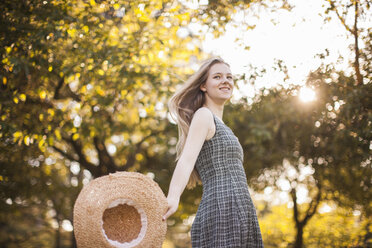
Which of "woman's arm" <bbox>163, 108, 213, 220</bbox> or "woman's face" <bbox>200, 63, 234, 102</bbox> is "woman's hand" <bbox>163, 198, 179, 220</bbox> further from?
"woman's face" <bbox>200, 63, 234, 102</bbox>

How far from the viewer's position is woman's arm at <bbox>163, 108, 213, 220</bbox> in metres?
1.98

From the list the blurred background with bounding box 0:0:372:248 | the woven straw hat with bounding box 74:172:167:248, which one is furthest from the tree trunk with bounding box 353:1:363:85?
the woven straw hat with bounding box 74:172:167:248

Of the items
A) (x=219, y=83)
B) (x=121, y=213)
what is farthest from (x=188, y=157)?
(x=219, y=83)

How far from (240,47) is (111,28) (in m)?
2.21

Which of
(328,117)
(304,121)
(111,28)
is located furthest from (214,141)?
(111,28)

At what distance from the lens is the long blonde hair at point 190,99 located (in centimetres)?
256

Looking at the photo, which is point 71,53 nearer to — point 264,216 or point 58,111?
point 58,111

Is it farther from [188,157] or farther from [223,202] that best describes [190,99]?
[223,202]

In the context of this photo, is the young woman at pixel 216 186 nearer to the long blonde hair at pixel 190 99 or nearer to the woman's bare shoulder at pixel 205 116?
the woman's bare shoulder at pixel 205 116

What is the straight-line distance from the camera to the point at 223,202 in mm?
2154

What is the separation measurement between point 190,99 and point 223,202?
78 centimetres

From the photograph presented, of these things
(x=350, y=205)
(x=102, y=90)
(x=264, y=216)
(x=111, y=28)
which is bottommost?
(x=264, y=216)

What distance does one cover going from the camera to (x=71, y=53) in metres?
5.83

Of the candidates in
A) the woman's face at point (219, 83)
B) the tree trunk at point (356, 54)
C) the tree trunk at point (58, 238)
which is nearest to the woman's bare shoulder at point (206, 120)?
the woman's face at point (219, 83)
